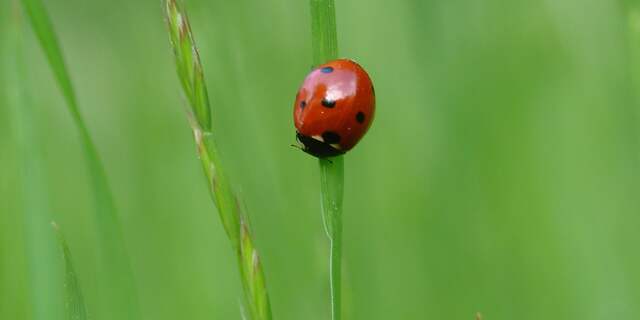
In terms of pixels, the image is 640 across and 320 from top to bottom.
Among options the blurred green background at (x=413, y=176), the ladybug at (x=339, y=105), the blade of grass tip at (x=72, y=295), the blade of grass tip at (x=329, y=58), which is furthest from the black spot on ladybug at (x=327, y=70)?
the blade of grass tip at (x=72, y=295)

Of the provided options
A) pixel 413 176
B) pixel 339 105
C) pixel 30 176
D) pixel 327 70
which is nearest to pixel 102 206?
pixel 30 176

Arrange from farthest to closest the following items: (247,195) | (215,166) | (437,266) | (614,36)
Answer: (614,36) < (247,195) < (437,266) < (215,166)

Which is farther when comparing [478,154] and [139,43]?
[139,43]

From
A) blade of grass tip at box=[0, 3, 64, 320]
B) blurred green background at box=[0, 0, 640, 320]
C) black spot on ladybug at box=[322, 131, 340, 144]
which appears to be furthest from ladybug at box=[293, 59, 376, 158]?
blade of grass tip at box=[0, 3, 64, 320]

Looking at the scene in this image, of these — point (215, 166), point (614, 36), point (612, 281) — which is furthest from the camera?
point (614, 36)

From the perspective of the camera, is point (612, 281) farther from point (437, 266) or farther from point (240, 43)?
point (240, 43)

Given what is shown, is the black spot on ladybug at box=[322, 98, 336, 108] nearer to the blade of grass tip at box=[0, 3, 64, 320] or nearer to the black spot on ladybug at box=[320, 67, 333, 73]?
the black spot on ladybug at box=[320, 67, 333, 73]

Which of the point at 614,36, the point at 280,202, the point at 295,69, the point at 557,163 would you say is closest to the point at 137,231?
the point at 280,202
